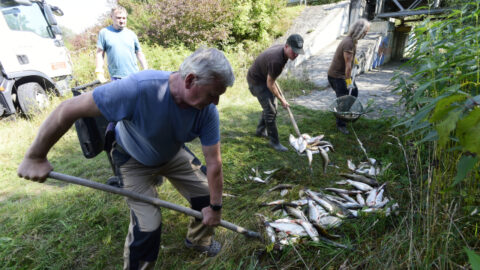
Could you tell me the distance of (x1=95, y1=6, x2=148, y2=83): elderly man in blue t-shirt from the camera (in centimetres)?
395

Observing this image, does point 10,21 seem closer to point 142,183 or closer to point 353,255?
point 142,183

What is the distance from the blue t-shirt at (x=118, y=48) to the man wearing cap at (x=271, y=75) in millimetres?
1997

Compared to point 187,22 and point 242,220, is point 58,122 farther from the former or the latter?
point 187,22

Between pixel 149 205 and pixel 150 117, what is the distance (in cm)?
70

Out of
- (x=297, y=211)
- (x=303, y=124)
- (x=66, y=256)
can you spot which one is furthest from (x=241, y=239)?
(x=303, y=124)

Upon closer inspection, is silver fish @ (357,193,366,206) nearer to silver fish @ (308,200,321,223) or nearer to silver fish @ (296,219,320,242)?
silver fish @ (308,200,321,223)

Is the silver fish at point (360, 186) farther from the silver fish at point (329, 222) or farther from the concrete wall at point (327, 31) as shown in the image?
the concrete wall at point (327, 31)

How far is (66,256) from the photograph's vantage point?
2287 millimetres

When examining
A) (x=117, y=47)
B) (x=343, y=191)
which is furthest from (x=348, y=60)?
(x=117, y=47)

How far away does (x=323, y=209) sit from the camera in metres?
2.54

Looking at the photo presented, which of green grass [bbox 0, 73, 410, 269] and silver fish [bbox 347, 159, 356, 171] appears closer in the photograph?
green grass [bbox 0, 73, 410, 269]

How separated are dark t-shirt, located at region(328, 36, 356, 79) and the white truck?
6374mm

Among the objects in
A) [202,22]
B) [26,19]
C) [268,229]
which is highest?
[26,19]

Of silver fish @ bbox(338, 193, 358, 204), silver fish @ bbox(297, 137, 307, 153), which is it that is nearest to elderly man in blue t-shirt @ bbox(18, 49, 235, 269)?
silver fish @ bbox(338, 193, 358, 204)
